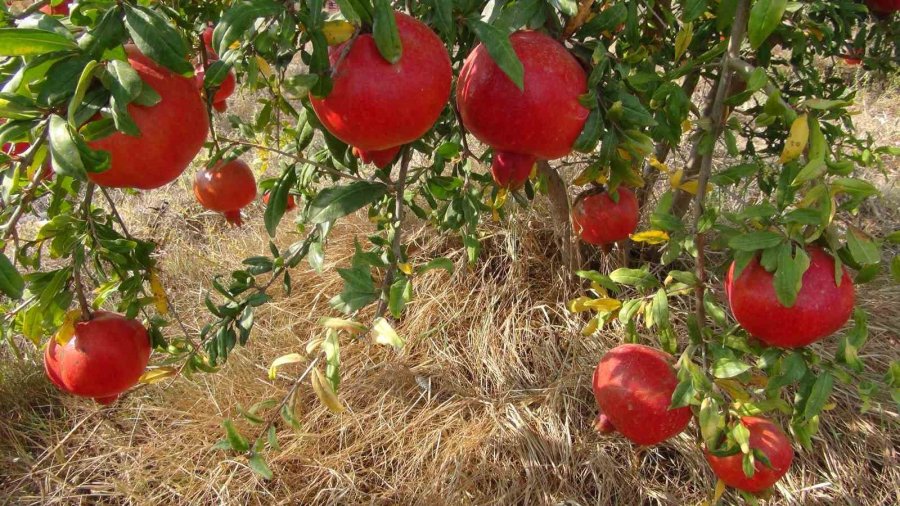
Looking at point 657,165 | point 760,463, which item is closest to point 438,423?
point 760,463

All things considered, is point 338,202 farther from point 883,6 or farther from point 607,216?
point 883,6

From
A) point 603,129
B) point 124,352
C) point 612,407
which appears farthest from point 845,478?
point 124,352

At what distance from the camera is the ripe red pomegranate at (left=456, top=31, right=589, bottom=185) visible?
0.72 m

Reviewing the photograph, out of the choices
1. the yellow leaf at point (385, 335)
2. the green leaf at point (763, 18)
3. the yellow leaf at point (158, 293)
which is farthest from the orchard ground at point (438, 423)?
the green leaf at point (763, 18)

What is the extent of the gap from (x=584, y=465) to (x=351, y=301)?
1.57 m

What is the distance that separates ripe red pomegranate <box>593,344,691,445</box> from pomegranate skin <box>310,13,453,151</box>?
67cm

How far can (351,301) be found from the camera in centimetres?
93

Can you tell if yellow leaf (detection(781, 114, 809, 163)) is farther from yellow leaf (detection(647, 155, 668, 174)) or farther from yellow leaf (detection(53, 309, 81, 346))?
yellow leaf (detection(53, 309, 81, 346))

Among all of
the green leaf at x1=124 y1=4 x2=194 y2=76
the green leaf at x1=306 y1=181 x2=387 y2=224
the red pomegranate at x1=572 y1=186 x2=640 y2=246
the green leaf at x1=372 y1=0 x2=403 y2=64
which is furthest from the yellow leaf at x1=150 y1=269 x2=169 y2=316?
the red pomegranate at x1=572 y1=186 x2=640 y2=246

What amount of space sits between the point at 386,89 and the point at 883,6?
4.90 ft

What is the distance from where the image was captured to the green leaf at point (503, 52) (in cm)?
65

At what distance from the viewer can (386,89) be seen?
0.64 meters

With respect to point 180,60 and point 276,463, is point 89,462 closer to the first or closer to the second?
point 276,463

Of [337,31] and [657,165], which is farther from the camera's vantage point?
[657,165]
